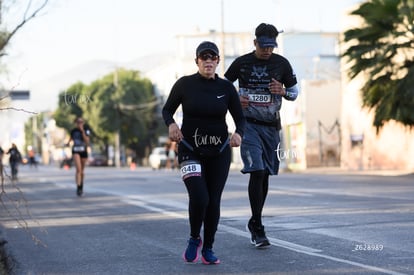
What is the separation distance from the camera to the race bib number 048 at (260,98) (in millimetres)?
9328

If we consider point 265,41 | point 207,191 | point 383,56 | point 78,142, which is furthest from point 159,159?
point 207,191

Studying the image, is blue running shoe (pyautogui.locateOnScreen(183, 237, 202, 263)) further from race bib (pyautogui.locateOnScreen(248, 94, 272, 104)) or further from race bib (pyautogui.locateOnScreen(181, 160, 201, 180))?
race bib (pyautogui.locateOnScreen(248, 94, 272, 104))

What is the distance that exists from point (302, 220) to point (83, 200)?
27.4 ft

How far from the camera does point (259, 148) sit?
9.27 m

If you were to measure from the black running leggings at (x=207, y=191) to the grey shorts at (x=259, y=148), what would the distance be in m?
0.81

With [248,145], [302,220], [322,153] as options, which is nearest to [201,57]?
[248,145]

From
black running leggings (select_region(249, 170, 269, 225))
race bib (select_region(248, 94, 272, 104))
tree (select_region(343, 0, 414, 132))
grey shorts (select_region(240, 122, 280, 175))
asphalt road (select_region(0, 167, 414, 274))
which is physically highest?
tree (select_region(343, 0, 414, 132))

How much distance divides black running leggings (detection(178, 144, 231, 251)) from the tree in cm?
2370

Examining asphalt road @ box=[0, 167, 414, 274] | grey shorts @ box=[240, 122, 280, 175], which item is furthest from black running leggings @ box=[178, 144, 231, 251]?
grey shorts @ box=[240, 122, 280, 175]

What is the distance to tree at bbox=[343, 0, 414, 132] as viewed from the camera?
31.7 m

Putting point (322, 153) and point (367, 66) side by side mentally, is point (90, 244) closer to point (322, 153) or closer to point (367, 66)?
point (367, 66)

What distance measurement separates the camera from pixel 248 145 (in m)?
9.25

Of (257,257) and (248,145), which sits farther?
(248,145)

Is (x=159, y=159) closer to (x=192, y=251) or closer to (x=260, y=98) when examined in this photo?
(x=260, y=98)
